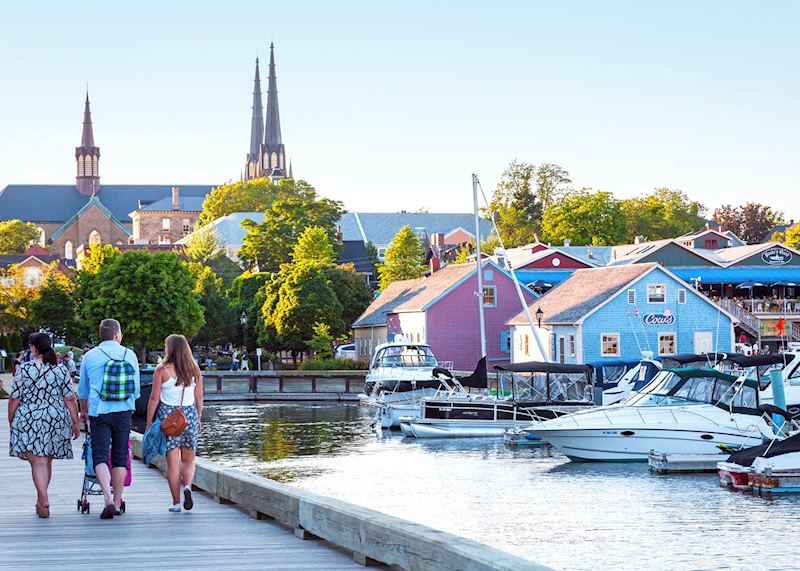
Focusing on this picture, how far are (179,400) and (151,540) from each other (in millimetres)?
2070

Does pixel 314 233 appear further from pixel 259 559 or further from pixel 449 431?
pixel 259 559

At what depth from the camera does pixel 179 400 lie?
48.0ft

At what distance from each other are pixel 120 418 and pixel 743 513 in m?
15.0

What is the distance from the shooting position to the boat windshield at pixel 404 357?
61.3 m

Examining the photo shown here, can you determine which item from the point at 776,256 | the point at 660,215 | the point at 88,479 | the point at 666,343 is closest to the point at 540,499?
the point at 88,479

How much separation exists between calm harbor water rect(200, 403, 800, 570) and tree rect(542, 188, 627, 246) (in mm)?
89647

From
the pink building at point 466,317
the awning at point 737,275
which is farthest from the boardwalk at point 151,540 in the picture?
the awning at point 737,275

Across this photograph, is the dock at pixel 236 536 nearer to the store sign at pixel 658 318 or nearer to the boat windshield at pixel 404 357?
the boat windshield at pixel 404 357

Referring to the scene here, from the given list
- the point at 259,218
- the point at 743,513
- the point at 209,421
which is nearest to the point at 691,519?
the point at 743,513

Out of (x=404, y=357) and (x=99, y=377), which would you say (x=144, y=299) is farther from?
(x=99, y=377)

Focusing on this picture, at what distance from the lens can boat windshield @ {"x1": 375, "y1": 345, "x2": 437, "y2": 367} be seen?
2415 inches

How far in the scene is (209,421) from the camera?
2222 inches

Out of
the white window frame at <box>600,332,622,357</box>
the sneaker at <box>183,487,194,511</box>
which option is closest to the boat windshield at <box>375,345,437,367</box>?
the white window frame at <box>600,332,622,357</box>

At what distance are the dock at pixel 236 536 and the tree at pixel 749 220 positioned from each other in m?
156
